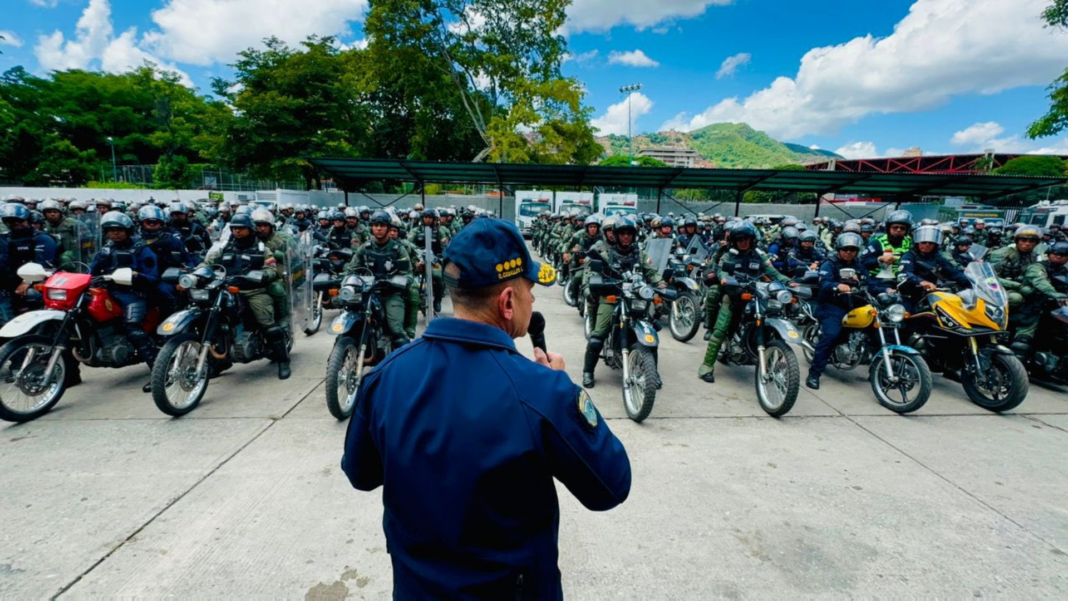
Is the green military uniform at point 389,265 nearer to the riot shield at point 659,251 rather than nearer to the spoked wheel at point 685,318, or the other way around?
the riot shield at point 659,251

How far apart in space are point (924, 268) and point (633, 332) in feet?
12.9

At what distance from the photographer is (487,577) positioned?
1024 millimetres

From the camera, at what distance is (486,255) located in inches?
45.6

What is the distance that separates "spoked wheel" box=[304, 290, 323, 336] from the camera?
708 cm

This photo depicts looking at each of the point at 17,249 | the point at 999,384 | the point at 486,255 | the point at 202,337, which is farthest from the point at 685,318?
the point at 17,249

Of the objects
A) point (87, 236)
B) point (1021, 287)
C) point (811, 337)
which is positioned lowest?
point (811, 337)

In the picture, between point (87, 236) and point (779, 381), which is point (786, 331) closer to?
point (779, 381)

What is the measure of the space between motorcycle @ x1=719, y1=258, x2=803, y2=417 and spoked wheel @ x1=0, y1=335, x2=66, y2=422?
6.56m

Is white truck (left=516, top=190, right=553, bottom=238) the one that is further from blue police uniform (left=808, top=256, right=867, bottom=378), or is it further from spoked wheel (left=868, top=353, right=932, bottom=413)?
spoked wheel (left=868, top=353, right=932, bottom=413)

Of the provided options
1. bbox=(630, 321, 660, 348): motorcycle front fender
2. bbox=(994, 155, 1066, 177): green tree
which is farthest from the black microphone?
bbox=(994, 155, 1066, 177): green tree

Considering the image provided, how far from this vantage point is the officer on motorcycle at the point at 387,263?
499cm

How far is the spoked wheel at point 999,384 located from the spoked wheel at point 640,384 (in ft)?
11.5

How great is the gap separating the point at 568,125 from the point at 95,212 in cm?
2749

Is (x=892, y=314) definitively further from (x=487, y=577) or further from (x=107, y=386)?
(x=107, y=386)
